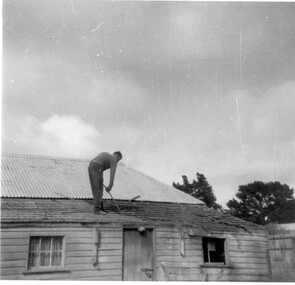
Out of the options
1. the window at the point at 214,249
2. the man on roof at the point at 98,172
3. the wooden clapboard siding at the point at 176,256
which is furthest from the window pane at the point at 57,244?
the window at the point at 214,249

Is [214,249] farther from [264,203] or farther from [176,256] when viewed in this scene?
[264,203]

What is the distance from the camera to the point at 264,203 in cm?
5722

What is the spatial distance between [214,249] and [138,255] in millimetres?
3195

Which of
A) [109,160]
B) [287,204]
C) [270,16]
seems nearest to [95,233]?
[109,160]

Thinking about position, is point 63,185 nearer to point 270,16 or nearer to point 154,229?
point 154,229

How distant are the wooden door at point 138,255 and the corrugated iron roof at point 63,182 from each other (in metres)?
2.84

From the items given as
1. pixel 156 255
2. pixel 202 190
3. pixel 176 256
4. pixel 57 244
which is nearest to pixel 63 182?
pixel 57 244

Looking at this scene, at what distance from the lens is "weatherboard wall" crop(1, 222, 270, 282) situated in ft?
33.4

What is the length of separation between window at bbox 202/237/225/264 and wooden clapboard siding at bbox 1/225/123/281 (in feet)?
11.7

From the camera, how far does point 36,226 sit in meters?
10.5

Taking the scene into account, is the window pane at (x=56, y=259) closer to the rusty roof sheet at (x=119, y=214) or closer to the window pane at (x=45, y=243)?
the window pane at (x=45, y=243)

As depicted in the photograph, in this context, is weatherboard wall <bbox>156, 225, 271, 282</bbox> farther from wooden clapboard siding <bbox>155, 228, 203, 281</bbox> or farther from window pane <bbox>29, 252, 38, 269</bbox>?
window pane <bbox>29, 252, 38, 269</bbox>

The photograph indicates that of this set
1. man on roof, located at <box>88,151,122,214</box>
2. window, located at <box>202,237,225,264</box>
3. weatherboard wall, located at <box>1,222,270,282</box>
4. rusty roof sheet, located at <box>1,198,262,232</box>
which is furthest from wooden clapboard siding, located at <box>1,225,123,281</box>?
window, located at <box>202,237,225,264</box>

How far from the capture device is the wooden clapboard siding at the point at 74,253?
10.0m
